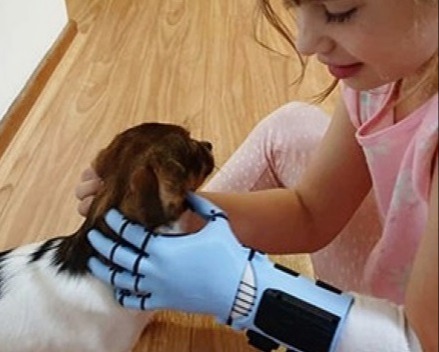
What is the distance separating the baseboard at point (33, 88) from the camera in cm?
155

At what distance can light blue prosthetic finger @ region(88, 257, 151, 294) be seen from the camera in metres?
0.79

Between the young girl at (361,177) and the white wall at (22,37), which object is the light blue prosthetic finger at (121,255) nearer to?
Answer: the young girl at (361,177)

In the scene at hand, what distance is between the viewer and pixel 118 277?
0.81 meters

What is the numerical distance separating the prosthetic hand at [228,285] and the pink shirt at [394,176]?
3.8 inches

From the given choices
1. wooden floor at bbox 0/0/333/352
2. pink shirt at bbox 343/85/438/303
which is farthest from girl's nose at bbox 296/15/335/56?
wooden floor at bbox 0/0/333/352

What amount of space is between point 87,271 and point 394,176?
0.34 meters

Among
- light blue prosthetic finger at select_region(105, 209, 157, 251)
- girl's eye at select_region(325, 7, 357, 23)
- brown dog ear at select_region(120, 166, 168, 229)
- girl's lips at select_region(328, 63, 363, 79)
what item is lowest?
light blue prosthetic finger at select_region(105, 209, 157, 251)

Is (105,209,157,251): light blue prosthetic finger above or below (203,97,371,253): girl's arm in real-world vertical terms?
below

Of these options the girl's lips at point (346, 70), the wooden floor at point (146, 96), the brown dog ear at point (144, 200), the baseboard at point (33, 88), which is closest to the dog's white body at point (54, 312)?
the brown dog ear at point (144, 200)

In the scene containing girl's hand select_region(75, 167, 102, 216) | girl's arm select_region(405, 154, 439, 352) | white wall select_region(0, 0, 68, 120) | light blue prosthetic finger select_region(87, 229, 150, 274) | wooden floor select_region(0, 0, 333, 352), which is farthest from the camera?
white wall select_region(0, 0, 68, 120)

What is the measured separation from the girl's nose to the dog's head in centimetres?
19

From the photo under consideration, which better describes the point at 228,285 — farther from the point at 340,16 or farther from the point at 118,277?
the point at 340,16

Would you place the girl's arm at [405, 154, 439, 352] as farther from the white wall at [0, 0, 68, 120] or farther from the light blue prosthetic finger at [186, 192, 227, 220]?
the white wall at [0, 0, 68, 120]

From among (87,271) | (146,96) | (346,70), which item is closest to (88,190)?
(87,271)
